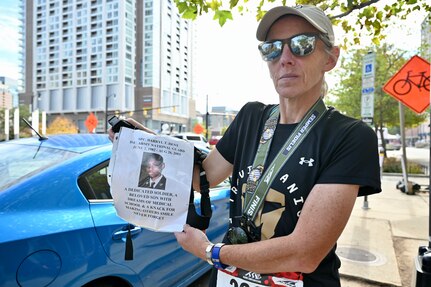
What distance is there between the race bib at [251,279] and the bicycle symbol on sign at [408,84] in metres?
5.37

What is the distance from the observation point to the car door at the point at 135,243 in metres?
2.24

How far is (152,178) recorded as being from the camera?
1545mm

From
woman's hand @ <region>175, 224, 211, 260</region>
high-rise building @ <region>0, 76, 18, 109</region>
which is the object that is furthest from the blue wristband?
high-rise building @ <region>0, 76, 18, 109</region>

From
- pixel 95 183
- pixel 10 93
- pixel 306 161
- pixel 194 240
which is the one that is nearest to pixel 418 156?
pixel 95 183

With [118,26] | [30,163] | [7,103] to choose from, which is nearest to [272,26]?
[30,163]

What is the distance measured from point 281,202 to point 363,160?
0.33 meters

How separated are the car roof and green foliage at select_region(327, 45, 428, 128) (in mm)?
17324

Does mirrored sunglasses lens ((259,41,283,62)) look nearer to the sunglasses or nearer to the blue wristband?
the sunglasses

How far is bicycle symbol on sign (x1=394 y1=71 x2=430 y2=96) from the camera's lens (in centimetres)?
539

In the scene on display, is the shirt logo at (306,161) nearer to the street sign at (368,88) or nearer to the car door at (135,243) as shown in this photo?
the car door at (135,243)

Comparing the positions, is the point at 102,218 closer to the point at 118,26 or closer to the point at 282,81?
the point at 282,81

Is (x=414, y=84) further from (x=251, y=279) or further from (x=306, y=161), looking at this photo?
(x=251, y=279)

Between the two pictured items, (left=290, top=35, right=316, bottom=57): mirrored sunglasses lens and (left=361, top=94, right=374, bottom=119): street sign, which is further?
(left=361, top=94, right=374, bottom=119): street sign

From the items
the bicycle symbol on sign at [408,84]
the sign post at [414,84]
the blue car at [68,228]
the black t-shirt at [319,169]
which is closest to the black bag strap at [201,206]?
the black t-shirt at [319,169]
